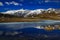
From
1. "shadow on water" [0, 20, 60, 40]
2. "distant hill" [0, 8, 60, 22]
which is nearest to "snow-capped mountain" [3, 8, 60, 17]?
"distant hill" [0, 8, 60, 22]

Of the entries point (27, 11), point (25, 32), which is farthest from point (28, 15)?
point (25, 32)

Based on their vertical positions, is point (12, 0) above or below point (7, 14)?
above

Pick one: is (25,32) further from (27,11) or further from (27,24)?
(27,11)

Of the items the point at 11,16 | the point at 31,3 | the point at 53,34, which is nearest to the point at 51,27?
the point at 53,34

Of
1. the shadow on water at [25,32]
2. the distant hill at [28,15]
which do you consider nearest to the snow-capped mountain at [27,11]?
the distant hill at [28,15]

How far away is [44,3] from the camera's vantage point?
1.61 meters

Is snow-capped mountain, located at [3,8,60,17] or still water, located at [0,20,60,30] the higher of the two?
snow-capped mountain, located at [3,8,60,17]

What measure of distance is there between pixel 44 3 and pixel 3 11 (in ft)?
1.42

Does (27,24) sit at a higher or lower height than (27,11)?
lower

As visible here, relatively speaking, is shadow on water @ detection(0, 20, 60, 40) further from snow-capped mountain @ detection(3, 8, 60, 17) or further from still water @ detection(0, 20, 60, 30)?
snow-capped mountain @ detection(3, 8, 60, 17)

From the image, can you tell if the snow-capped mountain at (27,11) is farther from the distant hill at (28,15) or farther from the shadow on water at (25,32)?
the shadow on water at (25,32)

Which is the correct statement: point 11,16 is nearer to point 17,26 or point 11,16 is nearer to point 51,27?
point 17,26

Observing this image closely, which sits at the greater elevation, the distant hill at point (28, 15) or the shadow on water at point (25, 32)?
the distant hill at point (28, 15)

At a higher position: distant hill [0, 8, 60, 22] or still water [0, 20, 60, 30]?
distant hill [0, 8, 60, 22]
